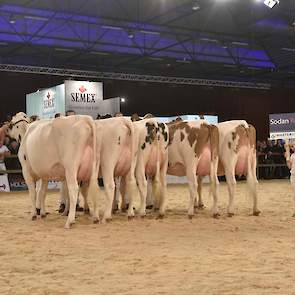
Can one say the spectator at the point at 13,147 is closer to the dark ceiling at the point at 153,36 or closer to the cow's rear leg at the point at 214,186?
the dark ceiling at the point at 153,36

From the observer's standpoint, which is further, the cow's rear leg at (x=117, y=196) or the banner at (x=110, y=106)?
the banner at (x=110, y=106)

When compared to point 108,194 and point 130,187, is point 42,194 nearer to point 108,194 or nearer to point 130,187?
point 108,194

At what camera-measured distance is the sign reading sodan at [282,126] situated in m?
17.8

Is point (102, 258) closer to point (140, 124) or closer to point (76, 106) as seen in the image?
point (140, 124)

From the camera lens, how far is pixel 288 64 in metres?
24.7

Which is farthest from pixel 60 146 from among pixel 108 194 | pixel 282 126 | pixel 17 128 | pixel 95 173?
pixel 282 126

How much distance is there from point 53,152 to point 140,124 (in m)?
1.43

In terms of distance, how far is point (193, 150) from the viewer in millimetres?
7691

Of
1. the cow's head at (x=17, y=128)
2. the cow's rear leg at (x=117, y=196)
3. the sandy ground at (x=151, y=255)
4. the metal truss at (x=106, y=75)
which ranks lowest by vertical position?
the sandy ground at (x=151, y=255)

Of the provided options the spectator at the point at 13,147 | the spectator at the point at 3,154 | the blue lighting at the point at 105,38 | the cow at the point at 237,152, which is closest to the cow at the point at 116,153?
the cow at the point at 237,152

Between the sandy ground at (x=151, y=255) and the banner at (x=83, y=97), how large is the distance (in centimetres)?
659

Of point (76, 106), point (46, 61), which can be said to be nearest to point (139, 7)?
point (76, 106)

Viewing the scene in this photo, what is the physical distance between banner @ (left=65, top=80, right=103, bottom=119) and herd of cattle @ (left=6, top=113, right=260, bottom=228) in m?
6.03

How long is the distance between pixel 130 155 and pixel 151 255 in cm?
284
